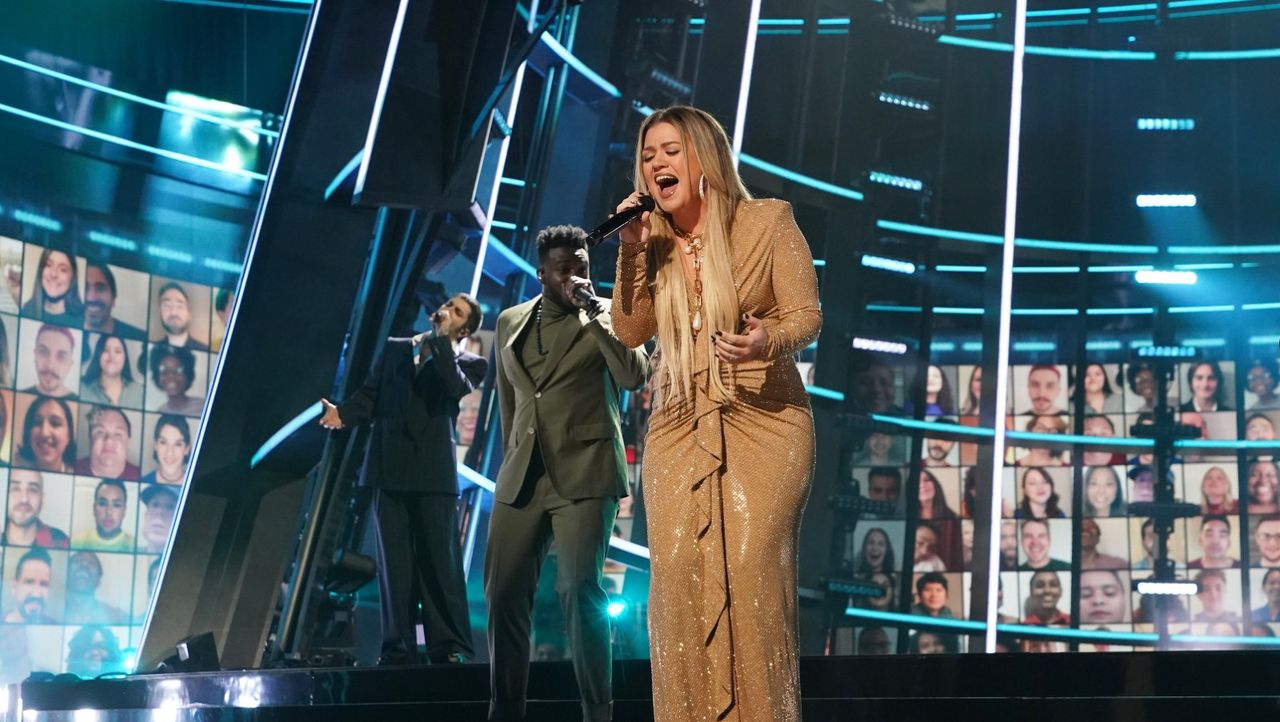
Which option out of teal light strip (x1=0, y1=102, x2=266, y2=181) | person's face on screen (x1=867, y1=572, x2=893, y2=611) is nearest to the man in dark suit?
teal light strip (x1=0, y1=102, x2=266, y2=181)

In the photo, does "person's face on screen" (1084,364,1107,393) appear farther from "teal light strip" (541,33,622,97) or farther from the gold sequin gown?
the gold sequin gown

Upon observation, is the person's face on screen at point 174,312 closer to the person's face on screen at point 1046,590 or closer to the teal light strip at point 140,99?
the teal light strip at point 140,99

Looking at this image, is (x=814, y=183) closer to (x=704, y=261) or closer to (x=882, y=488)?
(x=882, y=488)

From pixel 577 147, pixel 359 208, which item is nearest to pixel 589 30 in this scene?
pixel 577 147

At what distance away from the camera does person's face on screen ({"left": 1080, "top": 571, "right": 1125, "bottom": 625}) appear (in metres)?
7.14

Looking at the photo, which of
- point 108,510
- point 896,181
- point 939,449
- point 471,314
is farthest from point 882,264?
point 108,510

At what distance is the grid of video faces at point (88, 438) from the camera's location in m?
4.49

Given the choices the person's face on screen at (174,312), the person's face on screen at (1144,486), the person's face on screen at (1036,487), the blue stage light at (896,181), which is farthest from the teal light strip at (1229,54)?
the person's face on screen at (174,312)

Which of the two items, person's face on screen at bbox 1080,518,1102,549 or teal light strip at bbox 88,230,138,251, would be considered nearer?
teal light strip at bbox 88,230,138,251

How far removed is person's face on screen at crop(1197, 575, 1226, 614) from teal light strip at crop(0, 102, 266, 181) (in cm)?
547

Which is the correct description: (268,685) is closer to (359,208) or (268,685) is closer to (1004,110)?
(359,208)

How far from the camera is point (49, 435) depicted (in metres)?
4.61

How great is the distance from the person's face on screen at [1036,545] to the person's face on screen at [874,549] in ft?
2.67

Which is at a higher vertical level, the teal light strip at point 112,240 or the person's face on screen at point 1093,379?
the person's face on screen at point 1093,379
